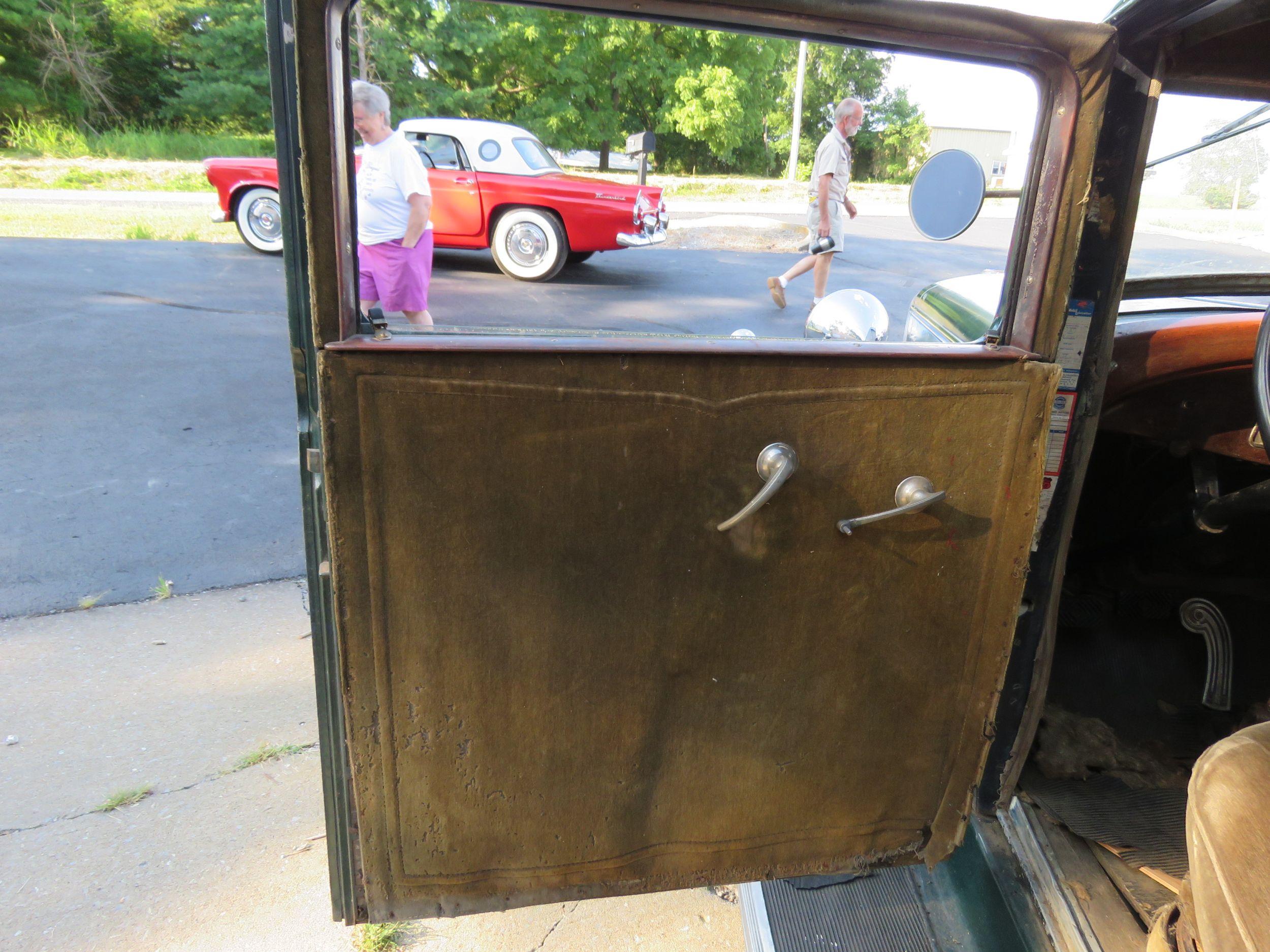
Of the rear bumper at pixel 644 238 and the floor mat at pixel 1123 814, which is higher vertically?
the rear bumper at pixel 644 238

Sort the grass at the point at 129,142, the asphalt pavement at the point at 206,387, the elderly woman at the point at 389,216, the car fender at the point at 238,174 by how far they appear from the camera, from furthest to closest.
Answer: the car fender at the point at 238,174, the grass at the point at 129,142, the asphalt pavement at the point at 206,387, the elderly woman at the point at 389,216

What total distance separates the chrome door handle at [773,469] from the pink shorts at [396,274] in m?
0.60

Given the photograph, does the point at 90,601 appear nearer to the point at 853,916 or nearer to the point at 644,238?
the point at 644,238

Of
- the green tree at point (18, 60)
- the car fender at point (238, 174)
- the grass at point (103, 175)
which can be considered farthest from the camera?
the green tree at point (18, 60)

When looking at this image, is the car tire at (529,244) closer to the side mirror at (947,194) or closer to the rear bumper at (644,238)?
the rear bumper at (644,238)

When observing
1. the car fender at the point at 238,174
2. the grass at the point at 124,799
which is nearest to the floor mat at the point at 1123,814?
the grass at the point at 124,799

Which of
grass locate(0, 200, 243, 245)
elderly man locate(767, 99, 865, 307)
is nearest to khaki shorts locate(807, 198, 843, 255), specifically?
elderly man locate(767, 99, 865, 307)

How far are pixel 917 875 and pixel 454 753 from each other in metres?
0.98

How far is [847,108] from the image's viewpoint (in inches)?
51.8

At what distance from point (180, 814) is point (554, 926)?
111cm

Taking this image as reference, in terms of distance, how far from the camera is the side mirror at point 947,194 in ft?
5.13

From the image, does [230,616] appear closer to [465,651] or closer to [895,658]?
[465,651]

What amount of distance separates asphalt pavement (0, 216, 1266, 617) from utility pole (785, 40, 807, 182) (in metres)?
0.24

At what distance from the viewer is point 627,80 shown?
4.14ft
